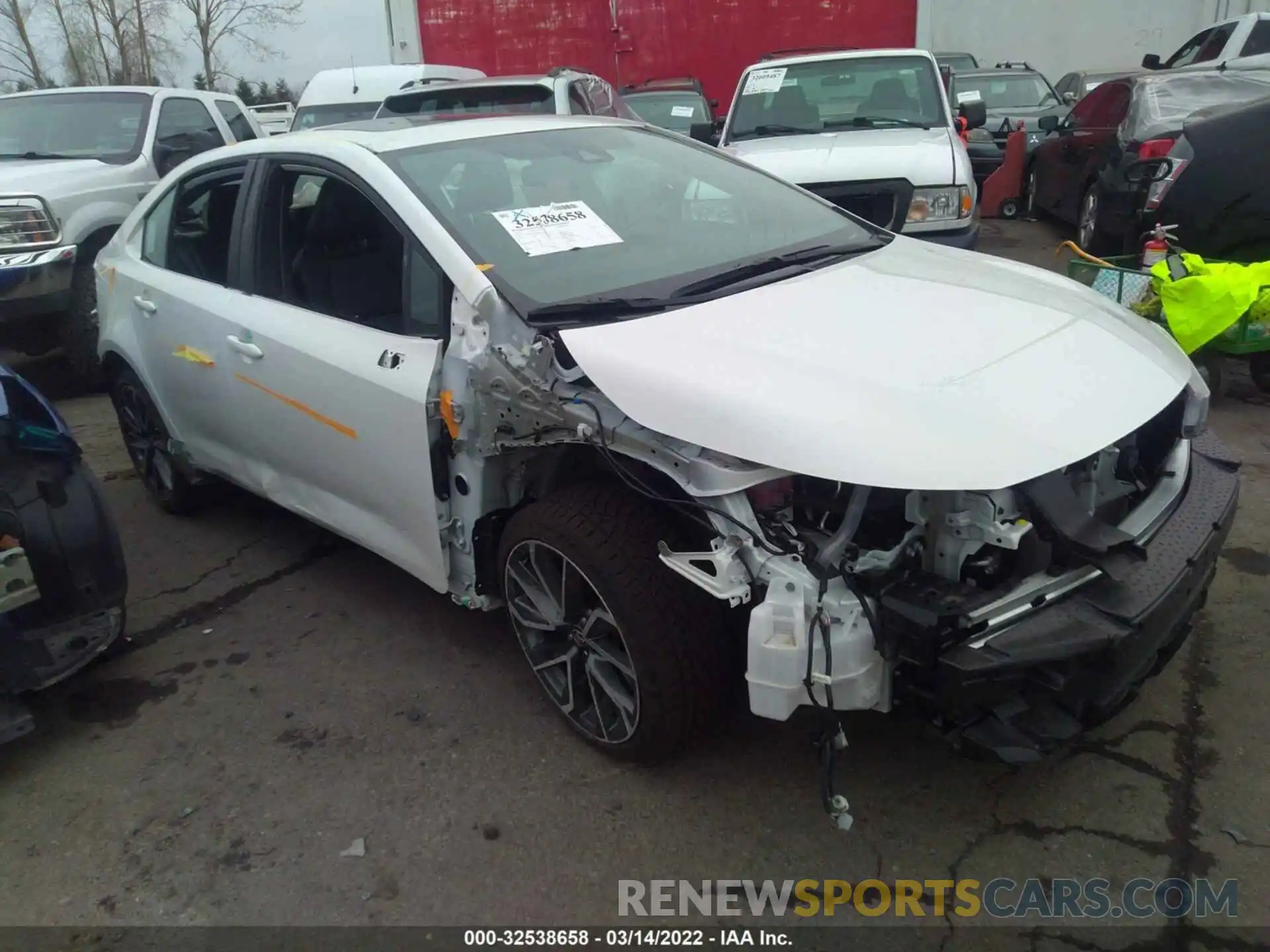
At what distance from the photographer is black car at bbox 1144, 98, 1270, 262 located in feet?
18.4

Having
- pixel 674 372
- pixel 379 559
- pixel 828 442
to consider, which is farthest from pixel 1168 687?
pixel 379 559

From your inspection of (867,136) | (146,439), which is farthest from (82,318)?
(867,136)

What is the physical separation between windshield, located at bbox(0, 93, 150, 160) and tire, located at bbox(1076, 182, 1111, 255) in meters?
7.41

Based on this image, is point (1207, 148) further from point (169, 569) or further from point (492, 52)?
point (492, 52)

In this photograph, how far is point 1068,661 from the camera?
84.7 inches

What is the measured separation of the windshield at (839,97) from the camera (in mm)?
7207

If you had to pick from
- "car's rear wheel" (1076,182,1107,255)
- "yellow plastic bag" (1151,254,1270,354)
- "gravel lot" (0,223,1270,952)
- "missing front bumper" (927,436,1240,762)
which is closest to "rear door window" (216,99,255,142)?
"gravel lot" (0,223,1270,952)

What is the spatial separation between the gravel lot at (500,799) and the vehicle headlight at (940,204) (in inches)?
125

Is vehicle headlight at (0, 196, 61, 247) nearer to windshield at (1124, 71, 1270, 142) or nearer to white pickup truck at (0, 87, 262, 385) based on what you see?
white pickup truck at (0, 87, 262, 385)

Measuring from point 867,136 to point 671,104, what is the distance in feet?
15.9

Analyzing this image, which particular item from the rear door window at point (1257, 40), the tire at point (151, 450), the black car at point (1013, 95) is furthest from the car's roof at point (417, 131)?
the black car at point (1013, 95)

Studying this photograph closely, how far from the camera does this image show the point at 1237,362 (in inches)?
240

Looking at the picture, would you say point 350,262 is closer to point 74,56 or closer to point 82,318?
point 82,318

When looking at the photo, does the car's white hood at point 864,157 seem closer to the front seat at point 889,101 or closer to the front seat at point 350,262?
the front seat at point 889,101
